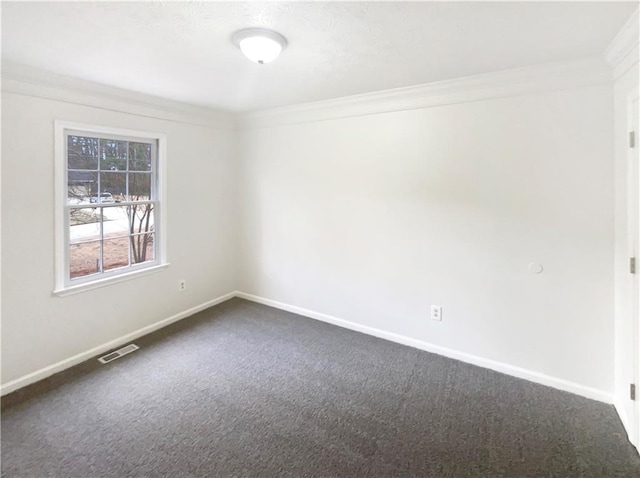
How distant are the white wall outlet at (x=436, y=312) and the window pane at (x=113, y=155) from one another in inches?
128

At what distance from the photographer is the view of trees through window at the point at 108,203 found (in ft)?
9.82

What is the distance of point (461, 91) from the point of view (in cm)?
285

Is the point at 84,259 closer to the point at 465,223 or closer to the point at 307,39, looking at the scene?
the point at 307,39

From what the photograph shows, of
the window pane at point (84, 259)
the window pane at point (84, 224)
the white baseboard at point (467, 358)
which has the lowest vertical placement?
the white baseboard at point (467, 358)

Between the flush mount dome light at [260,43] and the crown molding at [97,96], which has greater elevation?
the crown molding at [97,96]

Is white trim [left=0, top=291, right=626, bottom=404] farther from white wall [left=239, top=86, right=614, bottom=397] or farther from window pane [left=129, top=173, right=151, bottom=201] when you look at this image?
window pane [left=129, top=173, right=151, bottom=201]

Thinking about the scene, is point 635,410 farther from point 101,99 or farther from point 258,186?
point 101,99

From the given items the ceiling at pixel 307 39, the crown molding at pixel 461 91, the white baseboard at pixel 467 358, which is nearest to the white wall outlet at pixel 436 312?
the white baseboard at pixel 467 358

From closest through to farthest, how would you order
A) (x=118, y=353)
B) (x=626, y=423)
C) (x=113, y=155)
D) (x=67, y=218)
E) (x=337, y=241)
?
(x=626, y=423), (x=67, y=218), (x=118, y=353), (x=113, y=155), (x=337, y=241)

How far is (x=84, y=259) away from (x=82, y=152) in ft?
3.11

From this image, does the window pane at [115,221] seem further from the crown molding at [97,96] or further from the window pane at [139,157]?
the crown molding at [97,96]

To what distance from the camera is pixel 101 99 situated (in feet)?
9.86

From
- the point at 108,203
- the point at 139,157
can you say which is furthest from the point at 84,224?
the point at 139,157

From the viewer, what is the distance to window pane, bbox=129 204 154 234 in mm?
3486
